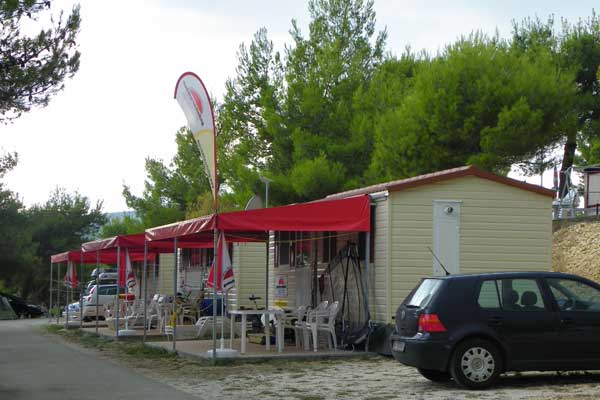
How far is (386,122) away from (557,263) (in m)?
8.23

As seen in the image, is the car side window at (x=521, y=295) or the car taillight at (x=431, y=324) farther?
the car side window at (x=521, y=295)

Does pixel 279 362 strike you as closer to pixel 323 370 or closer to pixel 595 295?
pixel 323 370

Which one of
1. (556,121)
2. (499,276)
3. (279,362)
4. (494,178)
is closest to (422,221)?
(494,178)

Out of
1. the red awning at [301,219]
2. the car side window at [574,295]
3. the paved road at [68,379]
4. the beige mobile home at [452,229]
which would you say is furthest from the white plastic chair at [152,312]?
the car side window at [574,295]

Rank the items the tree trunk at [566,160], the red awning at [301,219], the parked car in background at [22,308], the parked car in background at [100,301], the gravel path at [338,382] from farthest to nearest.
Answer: the parked car in background at [22,308] → the tree trunk at [566,160] → the parked car in background at [100,301] → the red awning at [301,219] → the gravel path at [338,382]

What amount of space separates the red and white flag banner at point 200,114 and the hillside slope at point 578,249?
12600 mm

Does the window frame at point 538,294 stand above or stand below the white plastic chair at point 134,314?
above

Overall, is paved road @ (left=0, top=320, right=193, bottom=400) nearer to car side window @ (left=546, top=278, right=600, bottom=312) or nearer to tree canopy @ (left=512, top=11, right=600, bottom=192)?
car side window @ (left=546, top=278, right=600, bottom=312)

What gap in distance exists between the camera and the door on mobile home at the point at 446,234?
53.0ft

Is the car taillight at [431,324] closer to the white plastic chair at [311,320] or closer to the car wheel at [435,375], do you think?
the car wheel at [435,375]

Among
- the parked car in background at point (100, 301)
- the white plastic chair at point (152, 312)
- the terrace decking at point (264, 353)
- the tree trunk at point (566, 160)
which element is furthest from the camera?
the tree trunk at point (566, 160)

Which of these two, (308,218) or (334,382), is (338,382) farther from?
(308,218)

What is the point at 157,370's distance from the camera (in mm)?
14617

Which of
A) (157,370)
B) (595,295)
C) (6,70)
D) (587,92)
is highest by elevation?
(587,92)
